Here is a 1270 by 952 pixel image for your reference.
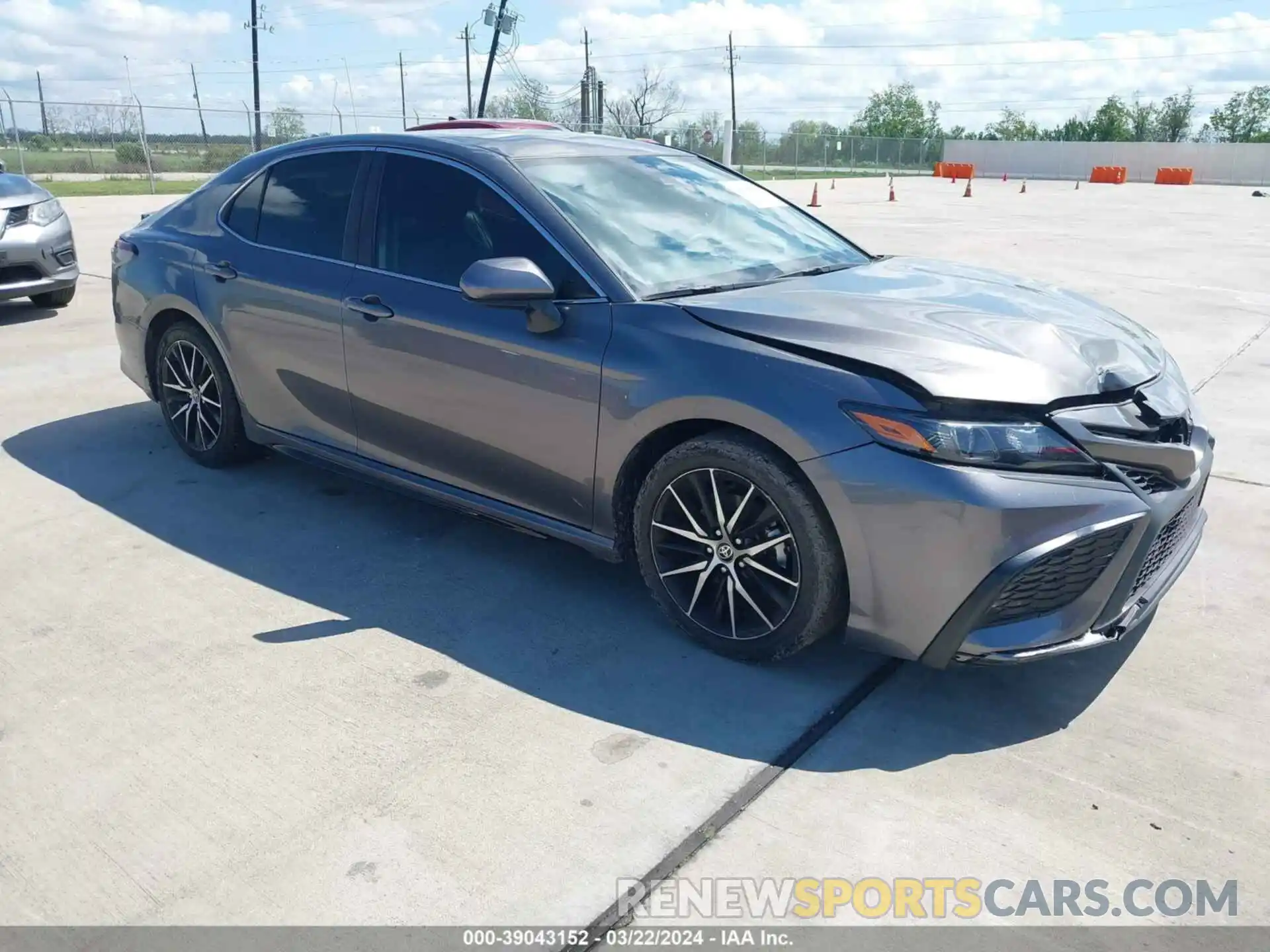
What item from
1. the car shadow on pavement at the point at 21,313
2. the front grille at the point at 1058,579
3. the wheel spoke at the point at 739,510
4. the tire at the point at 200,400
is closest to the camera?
the front grille at the point at 1058,579

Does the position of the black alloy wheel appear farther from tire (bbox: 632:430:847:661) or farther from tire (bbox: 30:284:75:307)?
tire (bbox: 30:284:75:307)

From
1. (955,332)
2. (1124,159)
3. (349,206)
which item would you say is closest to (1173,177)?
(1124,159)

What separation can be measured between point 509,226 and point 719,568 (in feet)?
4.76

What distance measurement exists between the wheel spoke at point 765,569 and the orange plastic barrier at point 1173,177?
53216 millimetres

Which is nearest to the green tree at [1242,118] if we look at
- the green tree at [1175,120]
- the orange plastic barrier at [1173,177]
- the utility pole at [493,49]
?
the green tree at [1175,120]

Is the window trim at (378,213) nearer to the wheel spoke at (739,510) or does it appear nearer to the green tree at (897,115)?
the wheel spoke at (739,510)

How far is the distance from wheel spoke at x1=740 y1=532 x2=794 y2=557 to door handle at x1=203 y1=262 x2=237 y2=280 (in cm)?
279

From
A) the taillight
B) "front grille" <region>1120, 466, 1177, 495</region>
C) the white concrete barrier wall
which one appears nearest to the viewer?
"front grille" <region>1120, 466, 1177, 495</region>

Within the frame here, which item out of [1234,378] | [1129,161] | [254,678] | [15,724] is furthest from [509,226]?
[1129,161]

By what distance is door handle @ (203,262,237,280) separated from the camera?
4672 millimetres

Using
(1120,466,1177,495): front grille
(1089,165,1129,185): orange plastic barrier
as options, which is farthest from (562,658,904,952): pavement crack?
(1089,165,1129,185): orange plastic barrier

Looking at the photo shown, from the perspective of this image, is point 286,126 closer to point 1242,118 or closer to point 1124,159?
point 1124,159

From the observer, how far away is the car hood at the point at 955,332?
2938 mm

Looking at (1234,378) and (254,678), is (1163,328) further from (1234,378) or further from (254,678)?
(254,678)
